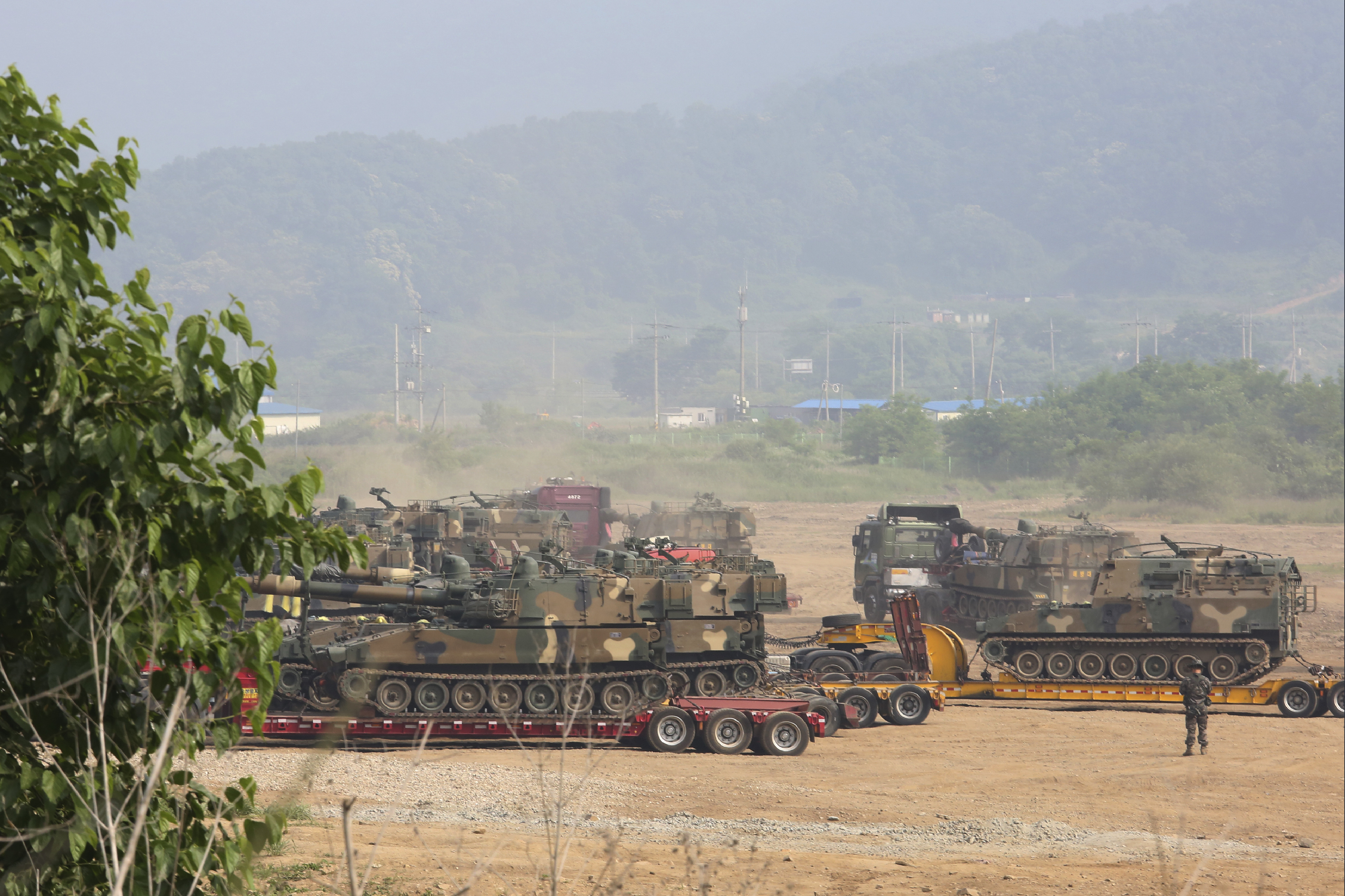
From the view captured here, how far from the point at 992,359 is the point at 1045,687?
12509 cm

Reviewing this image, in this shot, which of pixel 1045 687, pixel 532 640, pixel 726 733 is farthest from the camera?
pixel 1045 687

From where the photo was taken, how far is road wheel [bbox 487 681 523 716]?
18406 millimetres

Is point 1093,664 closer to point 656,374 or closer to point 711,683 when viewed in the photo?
point 711,683

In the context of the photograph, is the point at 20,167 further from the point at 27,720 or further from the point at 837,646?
the point at 837,646

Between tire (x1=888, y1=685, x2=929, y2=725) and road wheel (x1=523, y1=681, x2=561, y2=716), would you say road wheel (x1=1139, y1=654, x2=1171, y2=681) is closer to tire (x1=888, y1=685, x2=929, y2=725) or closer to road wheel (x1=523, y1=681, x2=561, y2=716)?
tire (x1=888, y1=685, x2=929, y2=725)

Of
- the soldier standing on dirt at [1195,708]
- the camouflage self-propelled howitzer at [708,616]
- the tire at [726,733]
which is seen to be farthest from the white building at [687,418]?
the tire at [726,733]

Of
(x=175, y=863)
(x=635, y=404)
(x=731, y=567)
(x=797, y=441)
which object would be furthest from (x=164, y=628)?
(x=635, y=404)

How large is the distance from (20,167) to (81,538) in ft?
4.79

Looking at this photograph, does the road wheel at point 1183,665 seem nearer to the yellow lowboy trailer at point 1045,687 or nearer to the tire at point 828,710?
the yellow lowboy trailer at point 1045,687

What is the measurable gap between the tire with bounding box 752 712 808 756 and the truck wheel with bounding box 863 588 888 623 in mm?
14797

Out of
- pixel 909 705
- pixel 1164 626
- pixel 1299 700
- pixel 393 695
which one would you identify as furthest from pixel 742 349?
pixel 393 695

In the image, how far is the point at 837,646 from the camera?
2391 cm

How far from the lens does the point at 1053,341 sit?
528ft

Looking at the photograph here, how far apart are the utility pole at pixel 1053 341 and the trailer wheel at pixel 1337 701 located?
141069 mm
